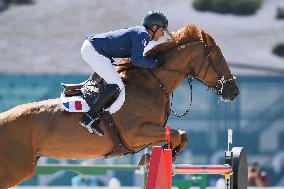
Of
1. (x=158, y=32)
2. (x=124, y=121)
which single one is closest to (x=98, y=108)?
(x=124, y=121)

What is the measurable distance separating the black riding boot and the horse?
10 cm

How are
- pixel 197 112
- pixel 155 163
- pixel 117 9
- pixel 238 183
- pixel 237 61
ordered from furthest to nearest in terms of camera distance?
pixel 117 9 < pixel 237 61 < pixel 197 112 < pixel 238 183 < pixel 155 163

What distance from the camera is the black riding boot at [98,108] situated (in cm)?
776

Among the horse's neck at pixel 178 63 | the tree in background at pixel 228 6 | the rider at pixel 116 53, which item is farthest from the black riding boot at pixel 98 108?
the tree in background at pixel 228 6

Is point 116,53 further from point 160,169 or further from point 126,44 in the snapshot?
point 160,169

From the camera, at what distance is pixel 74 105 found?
7.84 meters

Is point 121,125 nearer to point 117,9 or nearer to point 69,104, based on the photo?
point 69,104

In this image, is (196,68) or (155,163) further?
(196,68)

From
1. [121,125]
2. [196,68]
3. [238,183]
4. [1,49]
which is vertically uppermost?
[1,49]

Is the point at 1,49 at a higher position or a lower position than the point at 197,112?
higher

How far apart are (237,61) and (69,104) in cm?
1059

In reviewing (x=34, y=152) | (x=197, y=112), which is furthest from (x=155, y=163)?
(x=197, y=112)

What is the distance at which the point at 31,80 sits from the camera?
15.6m

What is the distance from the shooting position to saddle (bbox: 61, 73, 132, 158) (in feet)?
25.7
